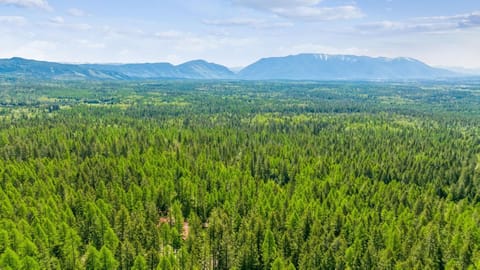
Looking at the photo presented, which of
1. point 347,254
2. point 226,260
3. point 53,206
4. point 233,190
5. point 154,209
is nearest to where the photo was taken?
point 347,254

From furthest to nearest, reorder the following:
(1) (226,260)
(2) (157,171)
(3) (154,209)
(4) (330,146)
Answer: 1. (4) (330,146)
2. (2) (157,171)
3. (3) (154,209)
4. (1) (226,260)

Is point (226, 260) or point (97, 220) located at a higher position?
point (97, 220)

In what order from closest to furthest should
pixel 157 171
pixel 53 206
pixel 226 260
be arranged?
pixel 226 260
pixel 53 206
pixel 157 171

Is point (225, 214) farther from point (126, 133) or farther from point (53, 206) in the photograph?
point (126, 133)

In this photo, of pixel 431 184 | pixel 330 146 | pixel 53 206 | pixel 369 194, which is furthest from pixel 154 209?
pixel 330 146

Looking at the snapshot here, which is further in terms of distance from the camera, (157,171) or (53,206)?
(157,171)

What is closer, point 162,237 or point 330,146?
point 162,237

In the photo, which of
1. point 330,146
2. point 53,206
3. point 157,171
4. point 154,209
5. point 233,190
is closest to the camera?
point 53,206

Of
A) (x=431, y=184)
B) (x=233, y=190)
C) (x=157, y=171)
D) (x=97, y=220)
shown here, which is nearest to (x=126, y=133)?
(x=157, y=171)

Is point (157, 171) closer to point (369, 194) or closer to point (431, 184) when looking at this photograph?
point (369, 194)
